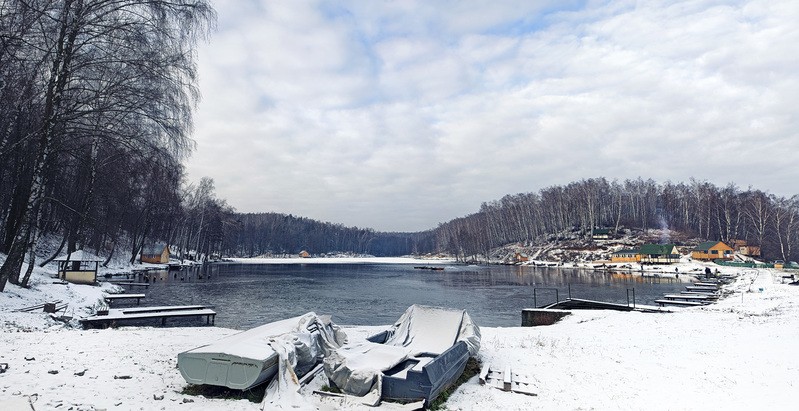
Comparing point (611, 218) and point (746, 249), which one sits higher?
point (611, 218)

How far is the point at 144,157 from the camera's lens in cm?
1434

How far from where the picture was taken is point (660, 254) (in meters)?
80.6

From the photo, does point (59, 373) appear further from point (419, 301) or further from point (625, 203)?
point (625, 203)

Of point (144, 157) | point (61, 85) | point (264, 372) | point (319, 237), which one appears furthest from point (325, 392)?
point (319, 237)

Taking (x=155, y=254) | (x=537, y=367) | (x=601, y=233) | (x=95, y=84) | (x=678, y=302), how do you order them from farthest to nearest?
(x=601, y=233)
(x=155, y=254)
(x=678, y=302)
(x=95, y=84)
(x=537, y=367)

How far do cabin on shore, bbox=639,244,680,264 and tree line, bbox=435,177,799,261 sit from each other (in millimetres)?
15583

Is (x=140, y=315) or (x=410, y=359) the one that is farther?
(x=140, y=315)

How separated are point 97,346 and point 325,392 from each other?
18.2 ft

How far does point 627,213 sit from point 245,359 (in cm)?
13306

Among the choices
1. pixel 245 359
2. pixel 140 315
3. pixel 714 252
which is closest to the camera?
pixel 245 359

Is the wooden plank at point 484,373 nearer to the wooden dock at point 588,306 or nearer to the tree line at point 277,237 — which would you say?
the wooden dock at point 588,306

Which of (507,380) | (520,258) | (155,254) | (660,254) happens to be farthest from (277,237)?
(507,380)

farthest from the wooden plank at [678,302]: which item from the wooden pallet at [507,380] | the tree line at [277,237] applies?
the tree line at [277,237]

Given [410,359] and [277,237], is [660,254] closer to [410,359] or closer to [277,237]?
[410,359]
